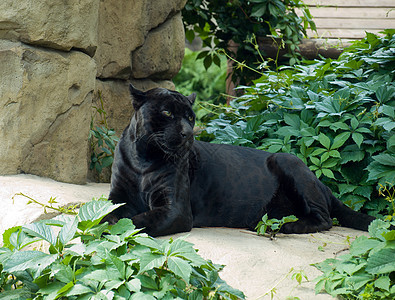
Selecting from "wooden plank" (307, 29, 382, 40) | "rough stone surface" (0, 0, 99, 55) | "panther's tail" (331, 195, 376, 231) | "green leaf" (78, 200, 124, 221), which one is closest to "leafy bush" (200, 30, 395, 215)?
"panther's tail" (331, 195, 376, 231)

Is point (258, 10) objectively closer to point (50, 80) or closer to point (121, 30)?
point (121, 30)

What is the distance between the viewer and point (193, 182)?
11.9 feet

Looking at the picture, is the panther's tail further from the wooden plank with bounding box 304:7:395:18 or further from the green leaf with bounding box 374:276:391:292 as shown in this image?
the wooden plank with bounding box 304:7:395:18

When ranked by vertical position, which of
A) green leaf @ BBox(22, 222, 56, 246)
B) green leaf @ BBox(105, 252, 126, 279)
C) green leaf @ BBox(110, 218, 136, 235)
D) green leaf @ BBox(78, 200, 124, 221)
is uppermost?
green leaf @ BBox(78, 200, 124, 221)

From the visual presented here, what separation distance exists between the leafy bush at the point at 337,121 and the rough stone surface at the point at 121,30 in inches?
45.0

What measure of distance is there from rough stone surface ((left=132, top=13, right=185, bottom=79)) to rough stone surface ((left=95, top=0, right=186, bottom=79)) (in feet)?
0.27

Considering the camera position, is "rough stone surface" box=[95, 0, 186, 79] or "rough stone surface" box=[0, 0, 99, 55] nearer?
"rough stone surface" box=[0, 0, 99, 55]

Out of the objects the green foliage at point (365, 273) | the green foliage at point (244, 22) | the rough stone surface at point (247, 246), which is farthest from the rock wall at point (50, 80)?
the green foliage at point (365, 273)

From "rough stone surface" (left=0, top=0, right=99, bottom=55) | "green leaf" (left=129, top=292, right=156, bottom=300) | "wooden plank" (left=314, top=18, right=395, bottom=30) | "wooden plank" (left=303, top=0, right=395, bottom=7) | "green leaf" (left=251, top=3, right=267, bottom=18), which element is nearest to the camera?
"green leaf" (left=129, top=292, right=156, bottom=300)

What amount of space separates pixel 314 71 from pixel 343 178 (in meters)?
1.50

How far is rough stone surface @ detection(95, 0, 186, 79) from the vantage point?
4852mm

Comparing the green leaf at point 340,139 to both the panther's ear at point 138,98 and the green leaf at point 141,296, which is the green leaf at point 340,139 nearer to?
the panther's ear at point 138,98

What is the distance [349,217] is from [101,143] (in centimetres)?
216

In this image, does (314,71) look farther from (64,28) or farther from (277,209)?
(64,28)
